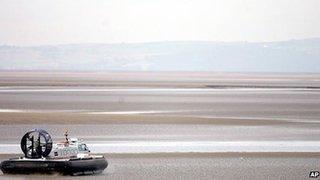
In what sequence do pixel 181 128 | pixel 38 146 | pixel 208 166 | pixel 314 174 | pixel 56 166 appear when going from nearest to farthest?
pixel 56 166 < pixel 38 146 < pixel 314 174 < pixel 208 166 < pixel 181 128

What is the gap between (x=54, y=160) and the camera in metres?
23.2

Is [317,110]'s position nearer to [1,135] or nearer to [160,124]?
[160,124]

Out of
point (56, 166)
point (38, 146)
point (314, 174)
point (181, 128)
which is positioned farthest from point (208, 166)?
point (181, 128)

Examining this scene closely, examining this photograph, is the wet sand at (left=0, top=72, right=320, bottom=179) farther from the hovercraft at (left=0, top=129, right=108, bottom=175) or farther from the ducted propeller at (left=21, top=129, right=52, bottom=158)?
the ducted propeller at (left=21, top=129, right=52, bottom=158)

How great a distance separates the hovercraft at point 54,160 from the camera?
2312 cm

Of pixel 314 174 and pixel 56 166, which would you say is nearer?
pixel 56 166

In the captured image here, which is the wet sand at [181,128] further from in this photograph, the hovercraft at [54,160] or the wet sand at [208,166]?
the hovercraft at [54,160]

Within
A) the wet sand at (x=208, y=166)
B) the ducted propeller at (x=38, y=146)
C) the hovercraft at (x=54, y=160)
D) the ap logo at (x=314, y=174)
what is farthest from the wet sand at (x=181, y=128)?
the ducted propeller at (x=38, y=146)

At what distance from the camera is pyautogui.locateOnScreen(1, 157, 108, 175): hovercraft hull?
75.7 feet

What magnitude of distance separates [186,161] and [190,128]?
12.7m

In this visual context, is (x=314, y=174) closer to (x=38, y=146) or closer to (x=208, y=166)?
(x=208, y=166)

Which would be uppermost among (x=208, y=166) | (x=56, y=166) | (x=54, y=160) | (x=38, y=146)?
(x=38, y=146)

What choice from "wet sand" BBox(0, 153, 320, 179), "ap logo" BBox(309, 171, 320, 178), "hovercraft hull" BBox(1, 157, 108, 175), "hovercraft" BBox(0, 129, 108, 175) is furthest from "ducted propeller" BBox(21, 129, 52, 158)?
"ap logo" BBox(309, 171, 320, 178)

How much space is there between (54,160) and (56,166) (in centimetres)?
19
